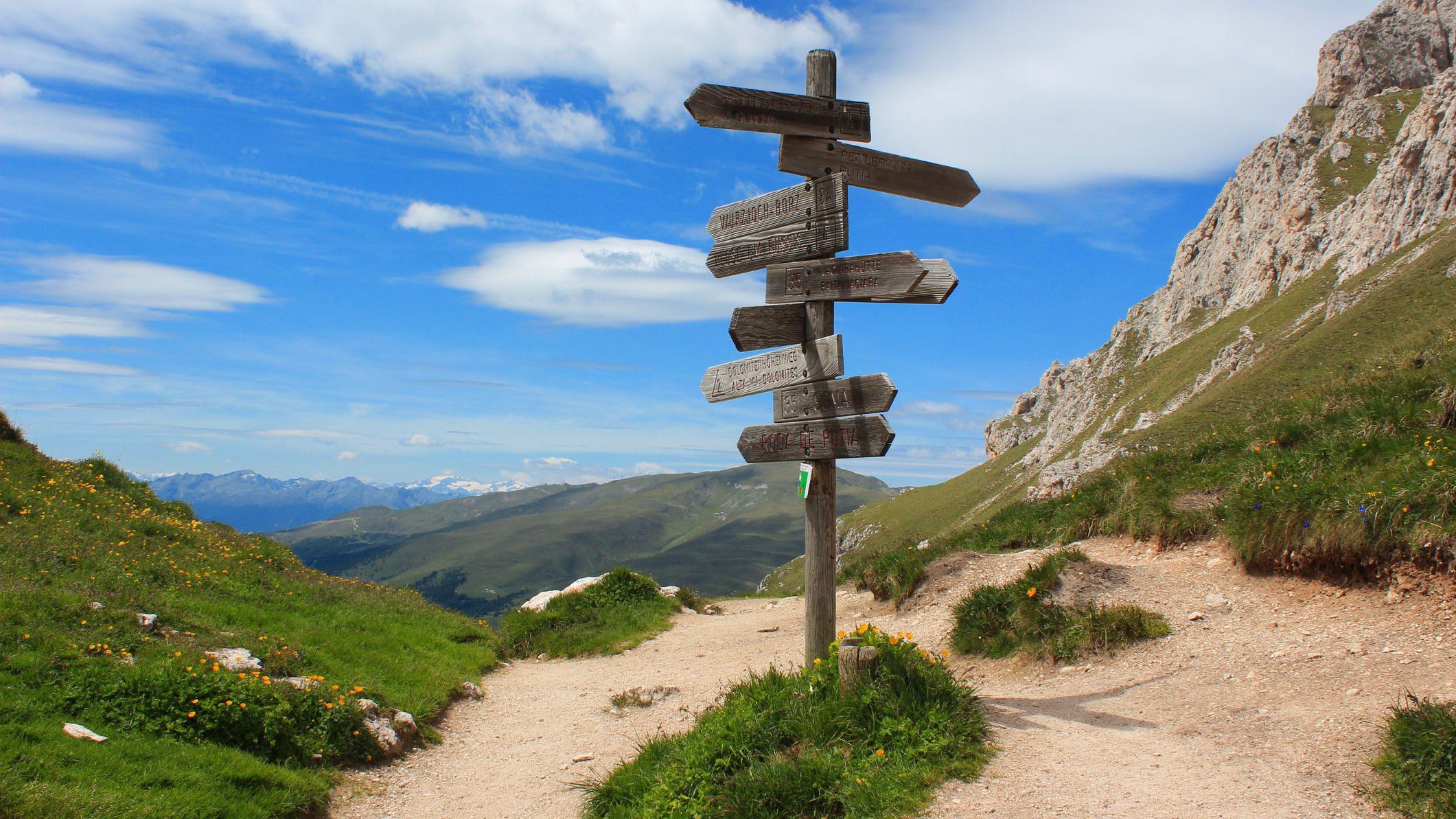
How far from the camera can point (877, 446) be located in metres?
7.10

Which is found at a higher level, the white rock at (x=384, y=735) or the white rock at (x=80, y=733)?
the white rock at (x=80, y=733)

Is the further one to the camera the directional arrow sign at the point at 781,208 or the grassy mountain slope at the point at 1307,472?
the grassy mountain slope at the point at 1307,472

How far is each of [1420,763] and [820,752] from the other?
3864 millimetres

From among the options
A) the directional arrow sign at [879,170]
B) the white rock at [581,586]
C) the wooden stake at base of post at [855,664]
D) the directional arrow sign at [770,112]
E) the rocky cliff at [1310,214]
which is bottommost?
the white rock at [581,586]

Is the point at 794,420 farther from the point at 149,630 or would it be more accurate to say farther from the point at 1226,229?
the point at 1226,229

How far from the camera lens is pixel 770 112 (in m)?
7.72

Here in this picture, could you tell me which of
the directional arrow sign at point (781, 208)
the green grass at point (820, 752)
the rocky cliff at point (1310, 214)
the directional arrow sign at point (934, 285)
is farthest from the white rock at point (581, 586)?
the rocky cliff at point (1310, 214)

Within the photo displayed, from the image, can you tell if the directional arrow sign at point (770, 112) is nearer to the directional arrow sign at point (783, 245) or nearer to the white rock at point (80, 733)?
the directional arrow sign at point (783, 245)

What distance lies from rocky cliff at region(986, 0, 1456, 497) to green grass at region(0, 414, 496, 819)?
88.0 meters

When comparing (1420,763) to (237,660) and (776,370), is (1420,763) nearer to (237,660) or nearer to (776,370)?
(776,370)

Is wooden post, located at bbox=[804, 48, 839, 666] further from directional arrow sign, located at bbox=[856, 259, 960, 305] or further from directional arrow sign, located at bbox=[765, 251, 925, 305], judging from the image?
directional arrow sign, located at bbox=[856, 259, 960, 305]

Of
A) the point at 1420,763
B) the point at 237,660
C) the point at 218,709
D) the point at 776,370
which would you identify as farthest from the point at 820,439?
the point at 237,660

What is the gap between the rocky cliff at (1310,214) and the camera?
110938mm

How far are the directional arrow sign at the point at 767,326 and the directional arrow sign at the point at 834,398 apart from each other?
0.51m
